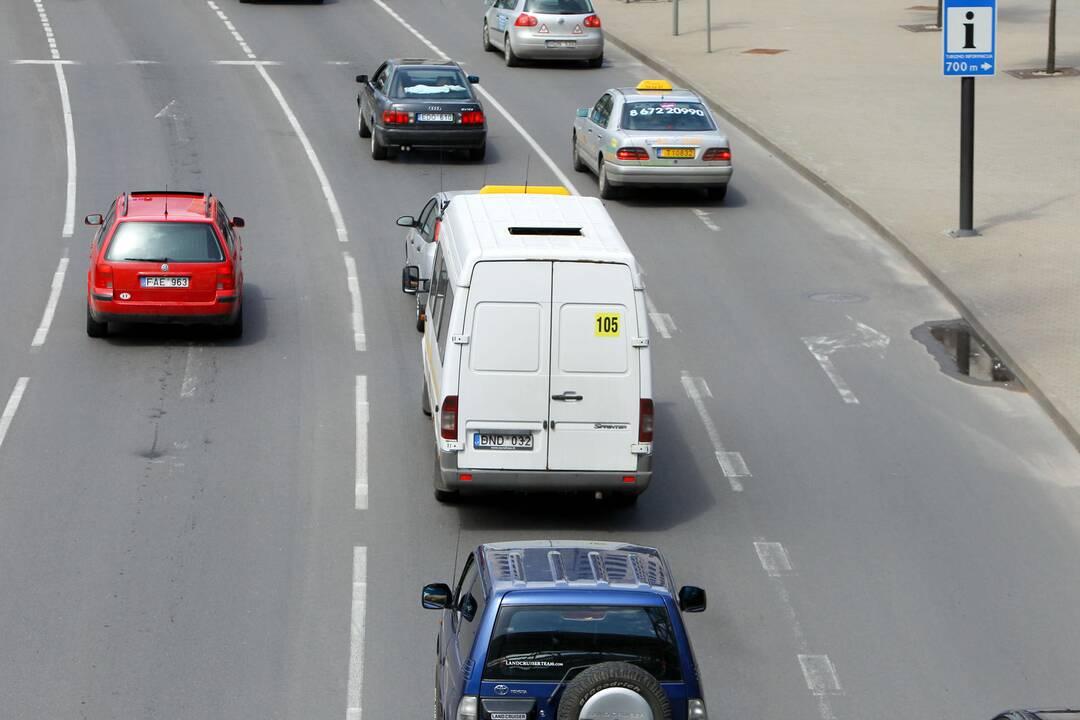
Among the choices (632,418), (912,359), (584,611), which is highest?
(584,611)

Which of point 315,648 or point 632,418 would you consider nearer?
point 315,648

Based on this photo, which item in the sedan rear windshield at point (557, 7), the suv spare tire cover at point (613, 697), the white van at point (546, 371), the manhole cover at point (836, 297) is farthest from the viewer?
the sedan rear windshield at point (557, 7)

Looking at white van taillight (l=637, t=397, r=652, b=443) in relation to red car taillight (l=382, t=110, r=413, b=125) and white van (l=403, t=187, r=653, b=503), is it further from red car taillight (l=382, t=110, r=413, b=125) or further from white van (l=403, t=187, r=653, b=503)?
red car taillight (l=382, t=110, r=413, b=125)

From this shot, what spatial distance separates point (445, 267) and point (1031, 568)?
5870mm

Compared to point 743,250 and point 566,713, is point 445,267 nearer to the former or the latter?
point 566,713

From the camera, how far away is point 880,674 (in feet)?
40.7

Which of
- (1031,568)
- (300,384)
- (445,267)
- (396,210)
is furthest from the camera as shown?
(396,210)

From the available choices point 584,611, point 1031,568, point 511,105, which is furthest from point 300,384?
point 511,105

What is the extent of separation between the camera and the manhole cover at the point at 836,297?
22483mm

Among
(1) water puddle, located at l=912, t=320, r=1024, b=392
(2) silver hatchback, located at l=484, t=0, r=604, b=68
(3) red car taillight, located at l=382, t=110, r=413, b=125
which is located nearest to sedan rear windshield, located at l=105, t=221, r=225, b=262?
(1) water puddle, located at l=912, t=320, r=1024, b=392

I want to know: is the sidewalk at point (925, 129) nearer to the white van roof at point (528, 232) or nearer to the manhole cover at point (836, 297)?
the manhole cover at point (836, 297)

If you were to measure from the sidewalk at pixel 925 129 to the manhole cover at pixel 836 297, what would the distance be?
123 centimetres

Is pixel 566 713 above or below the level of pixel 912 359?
above

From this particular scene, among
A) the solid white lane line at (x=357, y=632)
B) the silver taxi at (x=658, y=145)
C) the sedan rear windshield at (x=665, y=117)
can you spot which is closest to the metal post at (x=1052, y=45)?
the silver taxi at (x=658, y=145)
